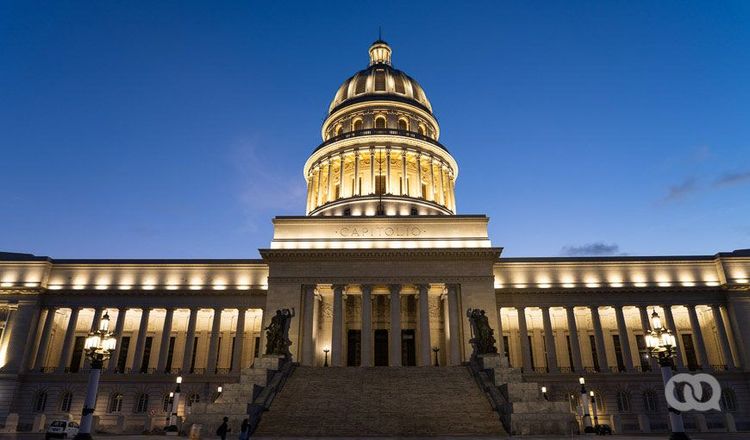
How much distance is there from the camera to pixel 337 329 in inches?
1784

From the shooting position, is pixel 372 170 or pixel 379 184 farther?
pixel 379 184

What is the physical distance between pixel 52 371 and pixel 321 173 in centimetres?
3481

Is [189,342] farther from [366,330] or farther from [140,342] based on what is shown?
[366,330]

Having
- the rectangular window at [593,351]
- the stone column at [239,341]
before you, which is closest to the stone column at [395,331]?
the stone column at [239,341]

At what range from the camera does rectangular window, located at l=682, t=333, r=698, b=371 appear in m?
51.4

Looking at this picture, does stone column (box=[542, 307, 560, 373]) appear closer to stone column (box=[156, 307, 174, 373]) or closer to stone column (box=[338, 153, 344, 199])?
stone column (box=[338, 153, 344, 199])

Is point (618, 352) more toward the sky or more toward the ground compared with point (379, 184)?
more toward the ground

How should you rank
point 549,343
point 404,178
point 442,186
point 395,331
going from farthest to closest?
point 442,186
point 404,178
point 549,343
point 395,331

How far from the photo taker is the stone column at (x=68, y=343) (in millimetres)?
49500

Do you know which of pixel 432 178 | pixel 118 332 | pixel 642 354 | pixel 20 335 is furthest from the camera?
pixel 432 178

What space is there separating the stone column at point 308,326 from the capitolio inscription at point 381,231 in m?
6.53

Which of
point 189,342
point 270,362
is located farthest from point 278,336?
point 189,342

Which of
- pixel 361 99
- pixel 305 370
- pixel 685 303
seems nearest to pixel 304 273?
pixel 305 370

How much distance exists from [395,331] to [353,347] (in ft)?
21.3
